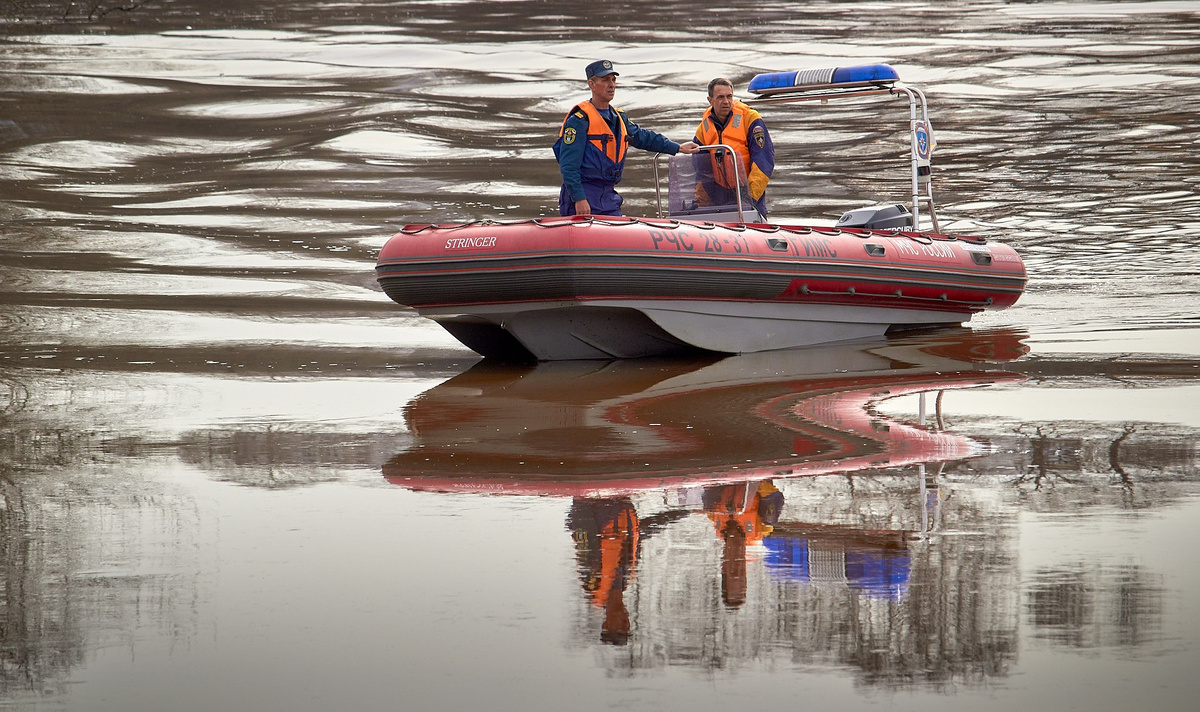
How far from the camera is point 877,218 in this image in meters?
9.01

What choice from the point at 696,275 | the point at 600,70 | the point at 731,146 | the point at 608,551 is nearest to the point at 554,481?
the point at 608,551

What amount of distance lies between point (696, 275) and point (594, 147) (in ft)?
2.89

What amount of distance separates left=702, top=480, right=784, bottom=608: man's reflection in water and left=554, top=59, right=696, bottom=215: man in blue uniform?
3.34 m

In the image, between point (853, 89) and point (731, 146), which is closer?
Result: point (731, 146)

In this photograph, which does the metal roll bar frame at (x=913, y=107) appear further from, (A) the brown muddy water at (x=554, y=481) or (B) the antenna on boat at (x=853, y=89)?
(A) the brown muddy water at (x=554, y=481)

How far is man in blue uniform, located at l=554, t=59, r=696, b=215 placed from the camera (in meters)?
7.55

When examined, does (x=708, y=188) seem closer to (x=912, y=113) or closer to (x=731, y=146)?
(x=731, y=146)

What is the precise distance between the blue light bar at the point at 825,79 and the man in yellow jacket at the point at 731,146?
33cm

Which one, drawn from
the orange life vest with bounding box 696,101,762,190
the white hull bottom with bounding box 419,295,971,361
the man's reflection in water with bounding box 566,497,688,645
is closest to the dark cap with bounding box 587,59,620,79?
the orange life vest with bounding box 696,101,762,190

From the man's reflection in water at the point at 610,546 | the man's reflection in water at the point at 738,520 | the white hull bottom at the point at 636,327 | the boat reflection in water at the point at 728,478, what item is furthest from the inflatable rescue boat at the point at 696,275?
the man's reflection in water at the point at 610,546

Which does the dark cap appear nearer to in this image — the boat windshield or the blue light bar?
the boat windshield

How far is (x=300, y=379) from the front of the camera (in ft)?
23.0

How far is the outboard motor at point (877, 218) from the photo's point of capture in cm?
897

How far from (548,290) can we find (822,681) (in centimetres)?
445
